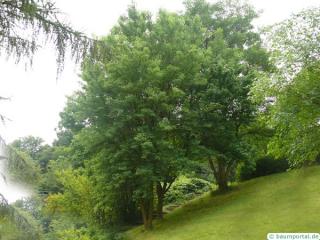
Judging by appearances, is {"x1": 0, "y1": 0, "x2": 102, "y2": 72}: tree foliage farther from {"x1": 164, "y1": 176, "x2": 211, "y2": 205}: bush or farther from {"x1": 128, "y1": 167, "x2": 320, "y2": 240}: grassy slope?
{"x1": 164, "y1": 176, "x2": 211, "y2": 205}: bush

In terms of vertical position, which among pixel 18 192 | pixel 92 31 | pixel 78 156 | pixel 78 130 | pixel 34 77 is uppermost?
pixel 78 130

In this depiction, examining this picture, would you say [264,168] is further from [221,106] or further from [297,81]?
[297,81]

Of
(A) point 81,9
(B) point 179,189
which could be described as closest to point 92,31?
(A) point 81,9

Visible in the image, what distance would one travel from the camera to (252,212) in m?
16.0

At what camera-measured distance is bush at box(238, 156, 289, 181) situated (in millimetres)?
23188

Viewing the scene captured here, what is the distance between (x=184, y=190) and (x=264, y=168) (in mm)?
5128

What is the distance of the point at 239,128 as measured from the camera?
22.3 m


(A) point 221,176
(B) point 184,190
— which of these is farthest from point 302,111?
(B) point 184,190

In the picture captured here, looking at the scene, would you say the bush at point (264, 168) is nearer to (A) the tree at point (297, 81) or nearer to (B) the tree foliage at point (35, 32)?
(A) the tree at point (297, 81)

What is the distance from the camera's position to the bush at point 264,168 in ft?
76.1

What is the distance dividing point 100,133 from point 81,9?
13.4m

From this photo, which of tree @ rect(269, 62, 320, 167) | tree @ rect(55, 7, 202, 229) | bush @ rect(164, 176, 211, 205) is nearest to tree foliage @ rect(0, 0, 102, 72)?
tree @ rect(269, 62, 320, 167)

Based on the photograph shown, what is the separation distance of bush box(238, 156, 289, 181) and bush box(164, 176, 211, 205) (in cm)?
288

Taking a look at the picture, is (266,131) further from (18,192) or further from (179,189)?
(18,192)
